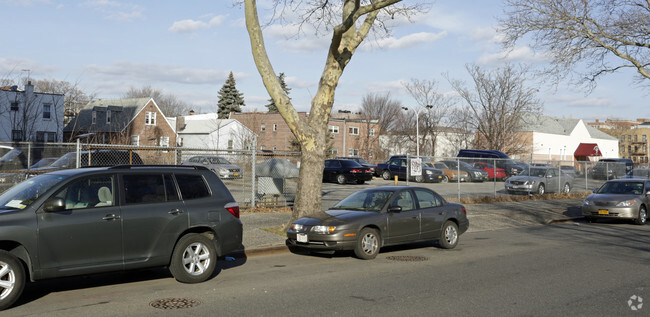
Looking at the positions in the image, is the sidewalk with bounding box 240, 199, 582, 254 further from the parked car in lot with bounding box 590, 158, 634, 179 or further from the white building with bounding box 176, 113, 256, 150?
the white building with bounding box 176, 113, 256, 150

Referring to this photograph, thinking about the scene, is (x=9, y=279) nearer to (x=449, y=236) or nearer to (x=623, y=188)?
(x=449, y=236)

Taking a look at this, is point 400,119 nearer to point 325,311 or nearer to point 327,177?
point 327,177

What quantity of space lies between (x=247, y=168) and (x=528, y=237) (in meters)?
9.56

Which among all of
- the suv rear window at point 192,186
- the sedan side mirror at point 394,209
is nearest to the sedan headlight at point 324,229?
the sedan side mirror at point 394,209

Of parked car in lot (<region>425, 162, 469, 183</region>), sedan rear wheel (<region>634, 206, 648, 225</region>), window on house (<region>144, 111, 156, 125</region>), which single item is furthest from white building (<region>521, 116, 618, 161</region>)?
sedan rear wheel (<region>634, 206, 648, 225</region>)

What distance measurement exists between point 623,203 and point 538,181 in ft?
35.0

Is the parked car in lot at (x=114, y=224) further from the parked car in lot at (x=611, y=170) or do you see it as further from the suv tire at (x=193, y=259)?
the parked car in lot at (x=611, y=170)

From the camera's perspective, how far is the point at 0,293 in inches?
258

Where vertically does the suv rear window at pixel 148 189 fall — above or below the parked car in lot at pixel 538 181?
above

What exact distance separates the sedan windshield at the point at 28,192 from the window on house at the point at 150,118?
55.5m

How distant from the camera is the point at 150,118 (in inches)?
2414

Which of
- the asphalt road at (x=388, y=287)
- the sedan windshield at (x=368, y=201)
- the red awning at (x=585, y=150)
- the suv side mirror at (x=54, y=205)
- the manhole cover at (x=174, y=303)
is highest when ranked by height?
the red awning at (x=585, y=150)

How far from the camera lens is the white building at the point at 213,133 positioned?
211ft

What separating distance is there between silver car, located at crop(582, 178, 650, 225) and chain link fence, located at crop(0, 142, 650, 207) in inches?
225
